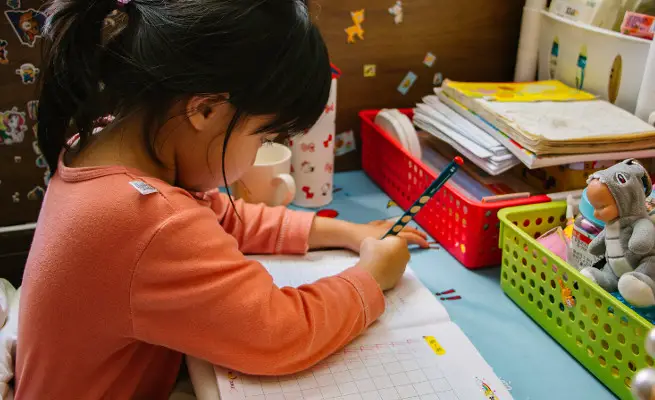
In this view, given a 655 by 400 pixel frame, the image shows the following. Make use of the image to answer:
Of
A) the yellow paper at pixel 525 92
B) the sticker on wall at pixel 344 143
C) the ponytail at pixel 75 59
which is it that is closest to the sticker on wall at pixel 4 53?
the ponytail at pixel 75 59

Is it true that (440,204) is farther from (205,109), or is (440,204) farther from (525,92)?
(205,109)

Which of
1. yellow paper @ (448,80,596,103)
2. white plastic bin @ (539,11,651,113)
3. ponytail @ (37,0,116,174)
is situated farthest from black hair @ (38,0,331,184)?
white plastic bin @ (539,11,651,113)

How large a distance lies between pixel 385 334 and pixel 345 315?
0.20ft

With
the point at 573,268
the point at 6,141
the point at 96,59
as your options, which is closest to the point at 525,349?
the point at 573,268

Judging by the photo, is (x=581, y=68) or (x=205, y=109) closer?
(x=205, y=109)

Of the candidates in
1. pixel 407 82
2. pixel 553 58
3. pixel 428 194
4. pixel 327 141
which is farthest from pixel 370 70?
pixel 428 194

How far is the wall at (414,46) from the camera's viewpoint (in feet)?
3.61

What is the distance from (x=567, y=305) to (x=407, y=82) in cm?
61

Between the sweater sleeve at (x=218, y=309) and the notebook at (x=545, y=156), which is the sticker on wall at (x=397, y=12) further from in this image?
the sweater sleeve at (x=218, y=309)

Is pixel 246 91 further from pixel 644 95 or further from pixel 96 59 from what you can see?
pixel 644 95

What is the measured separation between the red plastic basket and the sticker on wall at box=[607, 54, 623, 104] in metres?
0.27

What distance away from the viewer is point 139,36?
559mm

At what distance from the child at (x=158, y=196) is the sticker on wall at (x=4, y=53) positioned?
1.10ft

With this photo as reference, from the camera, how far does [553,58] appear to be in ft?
3.67
